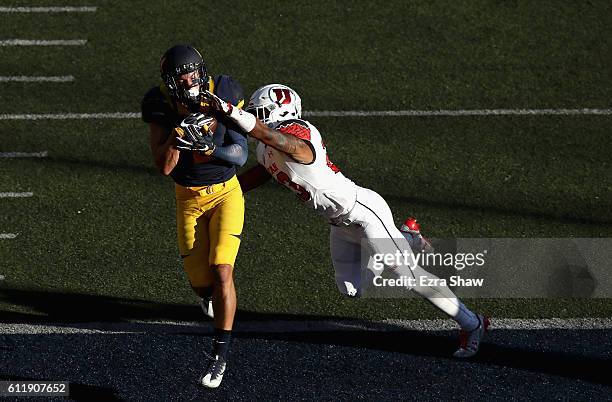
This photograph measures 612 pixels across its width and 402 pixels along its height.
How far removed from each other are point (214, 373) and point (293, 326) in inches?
32.9

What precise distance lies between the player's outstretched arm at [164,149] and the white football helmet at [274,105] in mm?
522

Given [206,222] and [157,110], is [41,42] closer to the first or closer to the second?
[157,110]

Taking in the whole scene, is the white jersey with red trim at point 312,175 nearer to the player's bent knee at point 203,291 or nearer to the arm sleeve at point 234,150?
the arm sleeve at point 234,150

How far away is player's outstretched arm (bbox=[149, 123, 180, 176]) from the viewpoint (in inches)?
230

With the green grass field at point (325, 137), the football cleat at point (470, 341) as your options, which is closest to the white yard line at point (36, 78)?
the green grass field at point (325, 137)

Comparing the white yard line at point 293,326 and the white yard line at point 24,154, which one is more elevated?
the white yard line at point 24,154

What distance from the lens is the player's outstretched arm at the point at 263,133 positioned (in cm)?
559

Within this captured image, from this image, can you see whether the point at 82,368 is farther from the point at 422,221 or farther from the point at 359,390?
the point at 422,221

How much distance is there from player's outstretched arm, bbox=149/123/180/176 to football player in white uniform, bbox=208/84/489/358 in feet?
1.31

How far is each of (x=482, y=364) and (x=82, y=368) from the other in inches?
100

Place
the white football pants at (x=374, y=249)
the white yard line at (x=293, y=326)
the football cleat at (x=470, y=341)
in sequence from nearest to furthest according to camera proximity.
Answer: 1. the white football pants at (x=374, y=249)
2. the football cleat at (x=470, y=341)
3. the white yard line at (x=293, y=326)

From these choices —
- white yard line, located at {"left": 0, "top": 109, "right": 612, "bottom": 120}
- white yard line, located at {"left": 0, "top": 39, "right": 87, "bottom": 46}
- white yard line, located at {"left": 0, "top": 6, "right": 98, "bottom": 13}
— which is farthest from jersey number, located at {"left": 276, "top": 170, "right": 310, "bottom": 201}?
white yard line, located at {"left": 0, "top": 6, "right": 98, "bottom": 13}

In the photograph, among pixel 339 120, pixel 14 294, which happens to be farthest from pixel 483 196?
pixel 14 294

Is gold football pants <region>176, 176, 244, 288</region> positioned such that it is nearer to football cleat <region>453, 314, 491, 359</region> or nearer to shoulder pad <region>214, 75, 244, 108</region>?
shoulder pad <region>214, 75, 244, 108</region>
